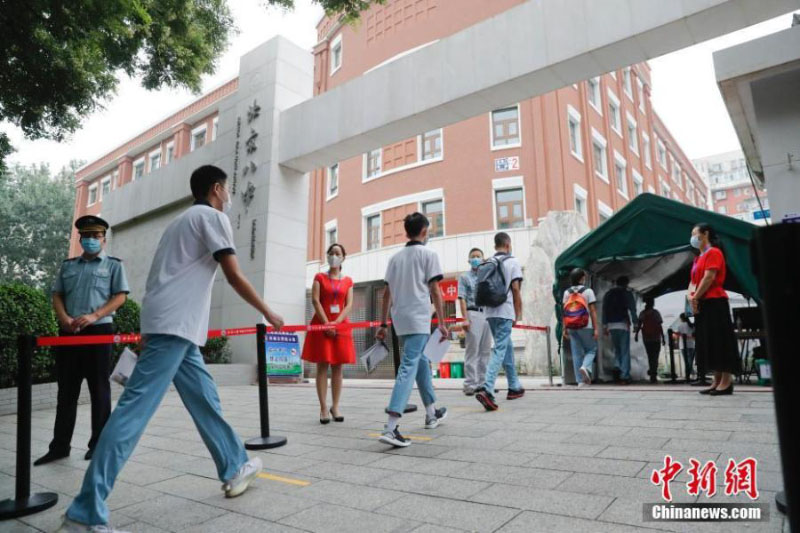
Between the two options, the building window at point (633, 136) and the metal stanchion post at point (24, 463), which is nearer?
the metal stanchion post at point (24, 463)

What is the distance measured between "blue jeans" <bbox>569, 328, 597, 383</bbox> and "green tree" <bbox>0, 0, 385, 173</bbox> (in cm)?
671

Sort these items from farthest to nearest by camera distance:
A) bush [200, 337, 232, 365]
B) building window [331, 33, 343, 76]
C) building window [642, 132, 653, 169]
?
1. building window [642, 132, 653, 169]
2. building window [331, 33, 343, 76]
3. bush [200, 337, 232, 365]

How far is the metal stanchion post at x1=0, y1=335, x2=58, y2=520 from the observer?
2932 mm

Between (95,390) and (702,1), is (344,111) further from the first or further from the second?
(95,390)

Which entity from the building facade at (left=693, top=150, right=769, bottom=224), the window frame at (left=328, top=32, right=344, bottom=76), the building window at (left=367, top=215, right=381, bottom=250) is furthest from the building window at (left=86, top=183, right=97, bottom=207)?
the building facade at (left=693, top=150, right=769, bottom=224)

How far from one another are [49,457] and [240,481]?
2.37 metres

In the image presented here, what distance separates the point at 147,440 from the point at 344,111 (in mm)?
9137

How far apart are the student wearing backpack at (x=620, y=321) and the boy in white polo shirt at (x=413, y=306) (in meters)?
6.45

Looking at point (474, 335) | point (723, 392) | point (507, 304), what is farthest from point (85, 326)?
point (723, 392)

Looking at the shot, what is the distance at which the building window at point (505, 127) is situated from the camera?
21266mm

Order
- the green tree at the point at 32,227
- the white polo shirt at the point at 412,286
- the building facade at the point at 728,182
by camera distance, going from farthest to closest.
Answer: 1. the building facade at the point at 728,182
2. the green tree at the point at 32,227
3. the white polo shirt at the point at 412,286

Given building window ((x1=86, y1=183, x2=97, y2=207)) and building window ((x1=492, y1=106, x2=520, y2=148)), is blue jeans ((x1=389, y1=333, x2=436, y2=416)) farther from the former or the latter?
building window ((x1=86, y1=183, x2=97, y2=207))

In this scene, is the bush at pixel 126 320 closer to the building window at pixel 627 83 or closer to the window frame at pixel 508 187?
the window frame at pixel 508 187

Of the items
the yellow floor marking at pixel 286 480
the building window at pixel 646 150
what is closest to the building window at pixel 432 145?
the building window at pixel 646 150
